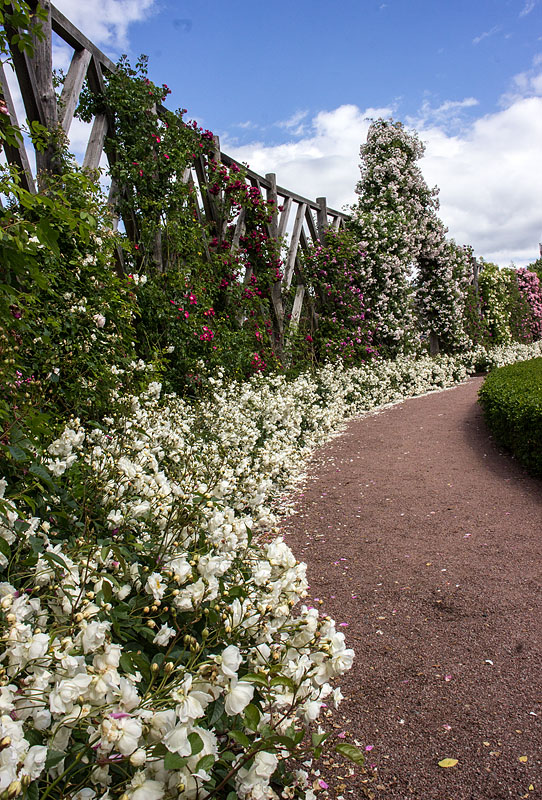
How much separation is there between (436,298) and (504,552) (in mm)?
10162

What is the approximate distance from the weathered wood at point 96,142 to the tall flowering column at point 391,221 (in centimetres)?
608

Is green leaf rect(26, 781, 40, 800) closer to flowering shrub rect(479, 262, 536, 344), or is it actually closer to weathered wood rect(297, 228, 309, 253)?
weathered wood rect(297, 228, 309, 253)

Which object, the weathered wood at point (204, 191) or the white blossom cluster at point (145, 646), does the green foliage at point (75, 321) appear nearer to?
the white blossom cluster at point (145, 646)

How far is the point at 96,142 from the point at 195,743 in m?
5.10

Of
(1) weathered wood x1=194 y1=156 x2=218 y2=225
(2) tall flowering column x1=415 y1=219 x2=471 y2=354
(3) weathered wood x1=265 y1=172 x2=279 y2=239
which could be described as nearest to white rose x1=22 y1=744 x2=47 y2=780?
(1) weathered wood x1=194 y1=156 x2=218 y2=225

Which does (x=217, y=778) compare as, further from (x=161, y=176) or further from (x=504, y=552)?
(x=161, y=176)

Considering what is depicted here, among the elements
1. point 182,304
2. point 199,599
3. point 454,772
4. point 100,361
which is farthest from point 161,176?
point 454,772

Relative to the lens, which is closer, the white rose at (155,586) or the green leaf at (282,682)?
the green leaf at (282,682)

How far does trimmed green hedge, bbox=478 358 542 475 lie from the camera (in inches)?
193

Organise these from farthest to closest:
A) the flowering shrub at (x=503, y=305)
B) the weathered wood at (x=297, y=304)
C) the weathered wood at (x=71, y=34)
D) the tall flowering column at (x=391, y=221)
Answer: the flowering shrub at (x=503, y=305) → the tall flowering column at (x=391, y=221) → the weathered wood at (x=297, y=304) → the weathered wood at (x=71, y=34)

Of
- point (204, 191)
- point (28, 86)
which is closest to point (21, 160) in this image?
point (28, 86)

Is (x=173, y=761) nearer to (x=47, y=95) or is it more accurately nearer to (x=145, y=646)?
(x=145, y=646)

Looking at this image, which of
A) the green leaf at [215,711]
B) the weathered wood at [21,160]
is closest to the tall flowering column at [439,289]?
the weathered wood at [21,160]

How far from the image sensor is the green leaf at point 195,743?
3.32ft
